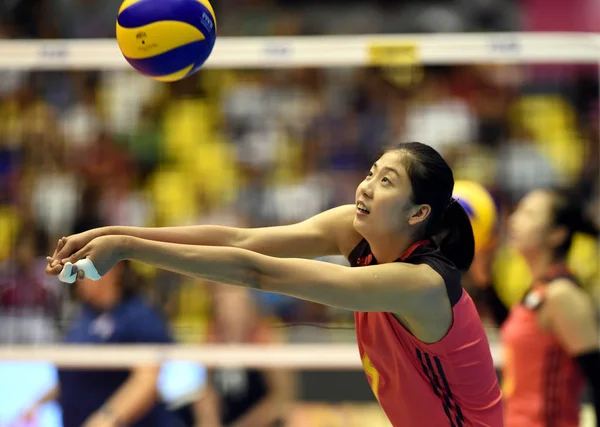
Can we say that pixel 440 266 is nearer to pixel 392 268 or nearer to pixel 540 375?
pixel 392 268

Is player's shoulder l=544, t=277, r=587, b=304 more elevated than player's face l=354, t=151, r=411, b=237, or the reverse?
player's face l=354, t=151, r=411, b=237

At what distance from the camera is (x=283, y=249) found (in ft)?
11.1

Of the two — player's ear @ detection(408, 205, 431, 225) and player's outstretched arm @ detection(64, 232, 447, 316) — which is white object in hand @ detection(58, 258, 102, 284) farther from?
player's ear @ detection(408, 205, 431, 225)

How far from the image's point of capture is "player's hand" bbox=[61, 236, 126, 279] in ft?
8.55

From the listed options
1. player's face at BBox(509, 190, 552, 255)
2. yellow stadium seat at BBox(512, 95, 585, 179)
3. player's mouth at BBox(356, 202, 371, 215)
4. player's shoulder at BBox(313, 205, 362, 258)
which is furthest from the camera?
yellow stadium seat at BBox(512, 95, 585, 179)

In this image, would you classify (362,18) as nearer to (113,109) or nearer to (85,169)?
(113,109)

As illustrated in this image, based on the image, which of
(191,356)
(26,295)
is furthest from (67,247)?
(26,295)

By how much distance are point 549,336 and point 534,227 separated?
555 mm

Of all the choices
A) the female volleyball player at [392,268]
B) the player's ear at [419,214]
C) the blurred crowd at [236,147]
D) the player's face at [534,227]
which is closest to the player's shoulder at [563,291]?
the player's face at [534,227]

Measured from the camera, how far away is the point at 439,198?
3080 millimetres

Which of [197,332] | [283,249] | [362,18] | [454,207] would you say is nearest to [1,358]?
[197,332]

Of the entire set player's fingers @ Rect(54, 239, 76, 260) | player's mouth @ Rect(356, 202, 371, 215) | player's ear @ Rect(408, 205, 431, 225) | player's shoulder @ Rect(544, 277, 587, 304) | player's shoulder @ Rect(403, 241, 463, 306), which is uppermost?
player's fingers @ Rect(54, 239, 76, 260)

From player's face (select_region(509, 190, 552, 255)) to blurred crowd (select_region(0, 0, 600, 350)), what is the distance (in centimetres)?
309

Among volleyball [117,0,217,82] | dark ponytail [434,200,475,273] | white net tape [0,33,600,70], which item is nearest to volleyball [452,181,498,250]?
white net tape [0,33,600,70]
